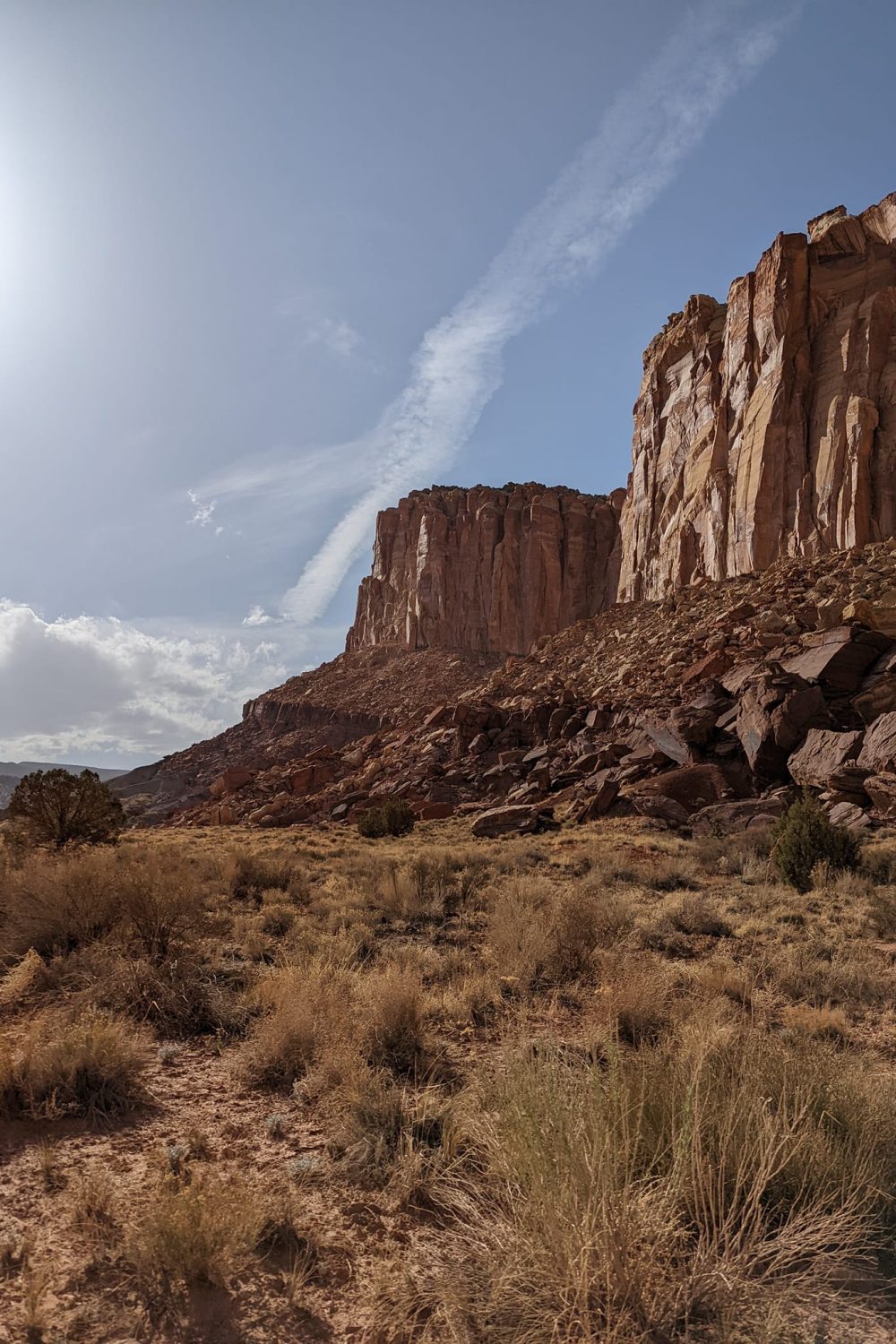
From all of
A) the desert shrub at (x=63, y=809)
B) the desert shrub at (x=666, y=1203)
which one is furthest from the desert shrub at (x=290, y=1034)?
the desert shrub at (x=63, y=809)

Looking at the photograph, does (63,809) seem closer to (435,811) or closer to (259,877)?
(259,877)

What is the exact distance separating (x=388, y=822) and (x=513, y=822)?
4010 mm

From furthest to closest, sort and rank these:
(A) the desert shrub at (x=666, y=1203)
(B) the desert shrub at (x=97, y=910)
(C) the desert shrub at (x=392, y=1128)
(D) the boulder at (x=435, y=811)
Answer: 1. (D) the boulder at (x=435, y=811)
2. (B) the desert shrub at (x=97, y=910)
3. (C) the desert shrub at (x=392, y=1128)
4. (A) the desert shrub at (x=666, y=1203)

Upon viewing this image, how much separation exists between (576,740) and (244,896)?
53.7 feet

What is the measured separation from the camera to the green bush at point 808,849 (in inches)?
479

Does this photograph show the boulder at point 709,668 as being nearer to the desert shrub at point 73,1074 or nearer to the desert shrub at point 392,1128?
the desert shrub at point 392,1128

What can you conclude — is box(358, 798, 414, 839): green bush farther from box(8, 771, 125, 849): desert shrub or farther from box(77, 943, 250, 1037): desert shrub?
box(77, 943, 250, 1037): desert shrub

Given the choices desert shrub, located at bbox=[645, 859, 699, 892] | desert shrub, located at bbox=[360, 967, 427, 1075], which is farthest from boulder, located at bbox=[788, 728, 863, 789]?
desert shrub, located at bbox=[360, 967, 427, 1075]

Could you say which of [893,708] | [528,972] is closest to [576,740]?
[893,708]

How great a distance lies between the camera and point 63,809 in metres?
16.0

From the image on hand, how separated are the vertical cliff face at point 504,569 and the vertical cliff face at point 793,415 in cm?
2028

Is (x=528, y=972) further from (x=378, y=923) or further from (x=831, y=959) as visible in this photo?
(x=831, y=959)

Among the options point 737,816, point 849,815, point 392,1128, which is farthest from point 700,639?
point 392,1128

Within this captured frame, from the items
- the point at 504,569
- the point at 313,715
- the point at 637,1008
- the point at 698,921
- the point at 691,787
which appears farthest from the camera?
the point at 504,569
